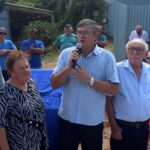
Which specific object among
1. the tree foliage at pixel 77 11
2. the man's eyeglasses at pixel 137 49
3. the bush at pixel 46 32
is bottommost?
the bush at pixel 46 32

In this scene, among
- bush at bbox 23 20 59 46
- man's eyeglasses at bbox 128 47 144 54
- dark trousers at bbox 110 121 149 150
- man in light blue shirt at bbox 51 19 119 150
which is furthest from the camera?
bush at bbox 23 20 59 46

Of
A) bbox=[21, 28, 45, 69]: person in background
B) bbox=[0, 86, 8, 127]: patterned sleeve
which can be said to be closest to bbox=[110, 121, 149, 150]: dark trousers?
bbox=[0, 86, 8, 127]: patterned sleeve

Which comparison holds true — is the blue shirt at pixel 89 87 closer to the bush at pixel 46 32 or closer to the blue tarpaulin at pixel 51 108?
the blue tarpaulin at pixel 51 108

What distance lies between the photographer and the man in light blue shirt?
3.38 m

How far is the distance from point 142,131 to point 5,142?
1.48m

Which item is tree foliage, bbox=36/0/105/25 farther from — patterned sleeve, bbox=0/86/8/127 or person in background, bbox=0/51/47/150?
patterned sleeve, bbox=0/86/8/127

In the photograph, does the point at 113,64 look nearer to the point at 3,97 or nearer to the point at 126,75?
the point at 126,75

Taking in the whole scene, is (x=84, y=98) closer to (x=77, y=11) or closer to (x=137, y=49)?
(x=137, y=49)

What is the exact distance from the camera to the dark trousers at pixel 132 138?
372cm

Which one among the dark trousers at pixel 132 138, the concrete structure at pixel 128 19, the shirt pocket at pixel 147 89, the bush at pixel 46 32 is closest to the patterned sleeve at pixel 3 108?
the dark trousers at pixel 132 138

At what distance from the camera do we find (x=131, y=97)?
3646 millimetres

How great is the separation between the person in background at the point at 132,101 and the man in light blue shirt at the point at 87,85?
0.75 feet

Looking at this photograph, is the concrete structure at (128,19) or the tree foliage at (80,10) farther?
the tree foliage at (80,10)

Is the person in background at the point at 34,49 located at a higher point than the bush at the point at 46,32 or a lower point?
higher
